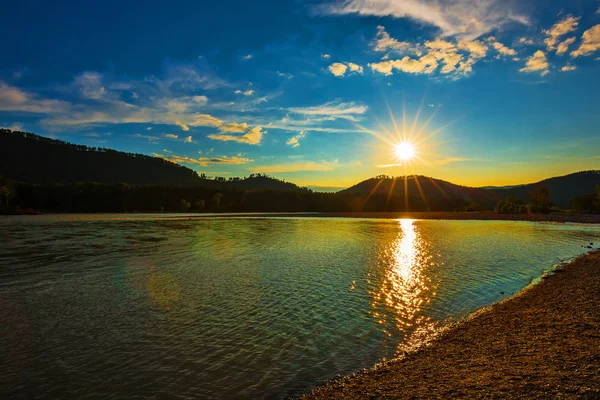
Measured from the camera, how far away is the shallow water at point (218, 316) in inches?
392

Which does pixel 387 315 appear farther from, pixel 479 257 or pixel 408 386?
pixel 479 257

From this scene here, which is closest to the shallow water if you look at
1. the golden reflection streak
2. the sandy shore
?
the golden reflection streak

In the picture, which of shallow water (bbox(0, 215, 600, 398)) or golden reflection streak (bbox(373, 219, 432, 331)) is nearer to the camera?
shallow water (bbox(0, 215, 600, 398))

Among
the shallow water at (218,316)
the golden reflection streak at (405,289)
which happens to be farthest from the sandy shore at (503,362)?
the golden reflection streak at (405,289)

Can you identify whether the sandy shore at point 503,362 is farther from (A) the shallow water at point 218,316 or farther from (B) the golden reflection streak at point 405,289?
(B) the golden reflection streak at point 405,289

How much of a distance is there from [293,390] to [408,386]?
9.75ft

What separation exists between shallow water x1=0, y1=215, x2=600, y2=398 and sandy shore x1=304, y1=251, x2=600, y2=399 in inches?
47.7

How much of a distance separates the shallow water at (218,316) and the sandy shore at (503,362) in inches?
47.7

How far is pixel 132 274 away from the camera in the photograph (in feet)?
80.5

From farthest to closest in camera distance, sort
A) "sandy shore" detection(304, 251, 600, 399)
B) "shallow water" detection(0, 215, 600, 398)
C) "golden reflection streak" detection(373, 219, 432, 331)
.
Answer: "golden reflection streak" detection(373, 219, 432, 331) → "shallow water" detection(0, 215, 600, 398) → "sandy shore" detection(304, 251, 600, 399)

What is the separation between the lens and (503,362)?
31.7 ft

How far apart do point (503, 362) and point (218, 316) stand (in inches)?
437

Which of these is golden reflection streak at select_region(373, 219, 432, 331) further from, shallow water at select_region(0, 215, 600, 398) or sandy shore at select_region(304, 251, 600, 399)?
sandy shore at select_region(304, 251, 600, 399)

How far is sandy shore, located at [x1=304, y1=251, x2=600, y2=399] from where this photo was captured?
26.1 ft
